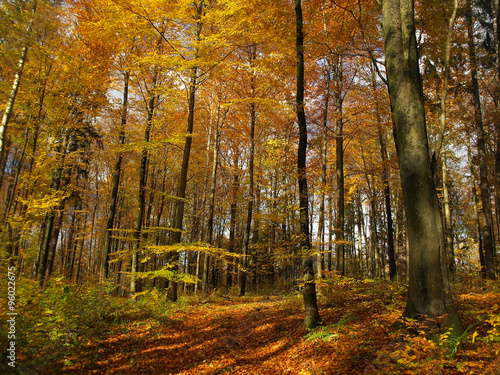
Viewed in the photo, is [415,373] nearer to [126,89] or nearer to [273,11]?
[273,11]

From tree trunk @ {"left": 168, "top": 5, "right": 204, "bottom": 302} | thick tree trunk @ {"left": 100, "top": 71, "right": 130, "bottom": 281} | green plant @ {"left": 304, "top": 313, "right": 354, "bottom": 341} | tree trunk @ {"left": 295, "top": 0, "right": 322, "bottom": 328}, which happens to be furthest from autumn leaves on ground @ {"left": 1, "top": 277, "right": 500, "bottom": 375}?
thick tree trunk @ {"left": 100, "top": 71, "right": 130, "bottom": 281}

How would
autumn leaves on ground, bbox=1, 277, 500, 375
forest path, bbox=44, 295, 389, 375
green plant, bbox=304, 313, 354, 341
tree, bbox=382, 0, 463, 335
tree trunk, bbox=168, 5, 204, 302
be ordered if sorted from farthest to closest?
tree trunk, bbox=168, 5, 204, 302 → green plant, bbox=304, 313, 354, 341 → forest path, bbox=44, 295, 389, 375 → tree, bbox=382, 0, 463, 335 → autumn leaves on ground, bbox=1, 277, 500, 375

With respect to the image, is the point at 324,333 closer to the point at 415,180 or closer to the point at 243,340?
the point at 243,340

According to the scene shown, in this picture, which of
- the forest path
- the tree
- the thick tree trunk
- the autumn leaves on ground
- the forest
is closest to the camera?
the autumn leaves on ground

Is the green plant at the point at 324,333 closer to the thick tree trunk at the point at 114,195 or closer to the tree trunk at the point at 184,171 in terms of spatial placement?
the tree trunk at the point at 184,171

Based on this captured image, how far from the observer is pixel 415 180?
14.2ft

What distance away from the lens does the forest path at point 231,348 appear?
14.6ft

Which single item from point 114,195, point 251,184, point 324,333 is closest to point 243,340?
point 324,333

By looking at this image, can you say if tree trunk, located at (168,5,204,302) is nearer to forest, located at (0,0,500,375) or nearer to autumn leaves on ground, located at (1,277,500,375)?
forest, located at (0,0,500,375)

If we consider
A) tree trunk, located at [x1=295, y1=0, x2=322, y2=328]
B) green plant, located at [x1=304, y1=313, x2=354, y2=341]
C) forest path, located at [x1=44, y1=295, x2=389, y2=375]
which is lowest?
forest path, located at [x1=44, y1=295, x2=389, y2=375]

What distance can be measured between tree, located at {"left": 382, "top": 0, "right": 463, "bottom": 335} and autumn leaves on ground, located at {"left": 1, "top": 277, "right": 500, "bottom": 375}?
20.1 inches

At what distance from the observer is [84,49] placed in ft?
34.6

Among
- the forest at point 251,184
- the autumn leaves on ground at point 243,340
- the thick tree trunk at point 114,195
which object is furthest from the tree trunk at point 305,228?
the thick tree trunk at point 114,195

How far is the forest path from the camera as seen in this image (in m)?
4.46
